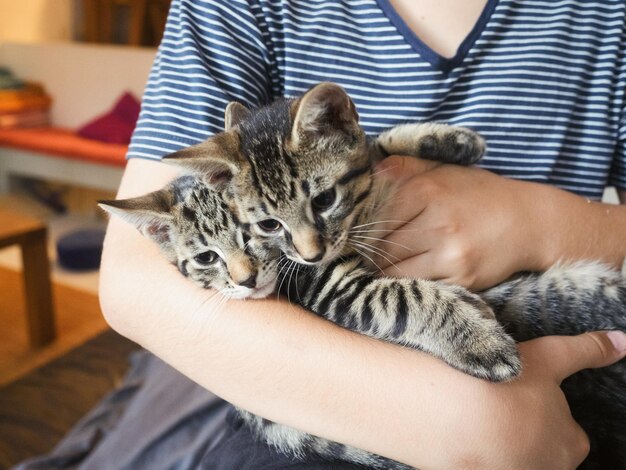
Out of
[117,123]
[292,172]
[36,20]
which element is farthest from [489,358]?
[36,20]

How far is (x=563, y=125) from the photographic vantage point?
0.96 metres

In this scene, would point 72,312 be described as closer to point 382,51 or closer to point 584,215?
point 382,51

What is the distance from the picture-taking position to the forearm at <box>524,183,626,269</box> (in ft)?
2.89

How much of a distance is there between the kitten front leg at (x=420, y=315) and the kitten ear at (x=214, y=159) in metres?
0.22

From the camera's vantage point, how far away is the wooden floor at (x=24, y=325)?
2227mm

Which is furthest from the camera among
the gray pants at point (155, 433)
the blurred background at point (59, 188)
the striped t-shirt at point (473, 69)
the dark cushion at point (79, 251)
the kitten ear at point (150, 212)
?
the dark cushion at point (79, 251)

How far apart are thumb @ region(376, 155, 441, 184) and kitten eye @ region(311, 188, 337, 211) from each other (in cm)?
10

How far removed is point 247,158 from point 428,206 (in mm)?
294

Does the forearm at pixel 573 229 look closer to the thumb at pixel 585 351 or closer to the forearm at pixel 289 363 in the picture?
the thumb at pixel 585 351

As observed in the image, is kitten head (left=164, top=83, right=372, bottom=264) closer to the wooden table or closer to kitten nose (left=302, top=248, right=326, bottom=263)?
kitten nose (left=302, top=248, right=326, bottom=263)

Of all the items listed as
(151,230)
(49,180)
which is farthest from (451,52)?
(49,180)

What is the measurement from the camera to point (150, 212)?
2.66ft

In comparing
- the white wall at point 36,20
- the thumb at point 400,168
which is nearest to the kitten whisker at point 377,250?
the thumb at point 400,168

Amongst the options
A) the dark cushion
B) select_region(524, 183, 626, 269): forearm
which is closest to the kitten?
select_region(524, 183, 626, 269): forearm
